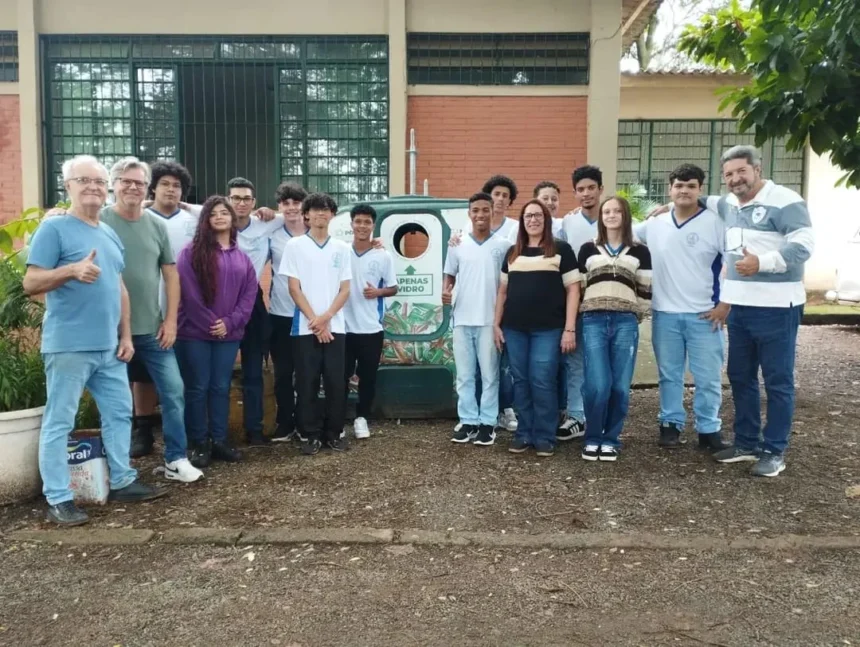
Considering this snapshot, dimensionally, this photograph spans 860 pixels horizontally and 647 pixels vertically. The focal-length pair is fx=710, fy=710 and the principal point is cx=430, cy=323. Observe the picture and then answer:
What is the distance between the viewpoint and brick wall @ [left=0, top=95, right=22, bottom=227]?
8875 mm

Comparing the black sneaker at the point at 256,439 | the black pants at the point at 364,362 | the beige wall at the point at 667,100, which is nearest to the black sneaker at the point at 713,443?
the black pants at the point at 364,362

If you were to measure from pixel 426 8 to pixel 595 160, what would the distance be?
2848mm

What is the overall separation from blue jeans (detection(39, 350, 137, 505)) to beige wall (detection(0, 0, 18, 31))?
277 inches

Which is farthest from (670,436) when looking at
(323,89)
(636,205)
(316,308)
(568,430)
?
(323,89)

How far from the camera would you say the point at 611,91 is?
8.90m

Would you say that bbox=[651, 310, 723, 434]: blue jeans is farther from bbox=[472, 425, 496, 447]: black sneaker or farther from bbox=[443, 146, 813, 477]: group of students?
bbox=[472, 425, 496, 447]: black sneaker

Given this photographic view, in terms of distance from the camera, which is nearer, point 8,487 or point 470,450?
point 8,487

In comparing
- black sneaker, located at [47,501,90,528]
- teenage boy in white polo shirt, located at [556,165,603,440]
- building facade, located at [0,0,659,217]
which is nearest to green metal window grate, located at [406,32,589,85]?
building facade, located at [0,0,659,217]

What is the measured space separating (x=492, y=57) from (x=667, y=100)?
6.37 m

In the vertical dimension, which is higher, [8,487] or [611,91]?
[611,91]

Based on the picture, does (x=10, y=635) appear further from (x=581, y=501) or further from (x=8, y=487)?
(x=581, y=501)

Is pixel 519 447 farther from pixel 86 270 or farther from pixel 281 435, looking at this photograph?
pixel 86 270

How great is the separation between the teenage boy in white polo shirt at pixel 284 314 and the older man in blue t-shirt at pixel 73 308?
140 cm

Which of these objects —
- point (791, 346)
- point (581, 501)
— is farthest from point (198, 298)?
point (791, 346)
